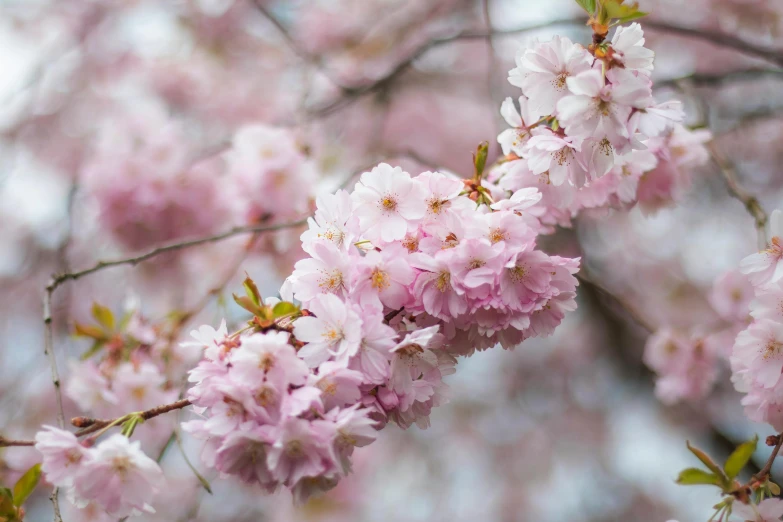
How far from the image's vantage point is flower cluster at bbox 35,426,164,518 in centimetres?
74

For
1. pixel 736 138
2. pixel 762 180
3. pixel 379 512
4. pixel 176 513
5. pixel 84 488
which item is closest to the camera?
pixel 84 488

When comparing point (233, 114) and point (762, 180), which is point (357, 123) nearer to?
point (233, 114)

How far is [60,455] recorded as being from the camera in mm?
761

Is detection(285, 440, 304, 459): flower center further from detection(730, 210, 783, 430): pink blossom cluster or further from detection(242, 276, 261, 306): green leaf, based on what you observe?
detection(730, 210, 783, 430): pink blossom cluster

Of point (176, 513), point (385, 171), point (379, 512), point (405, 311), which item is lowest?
point (379, 512)

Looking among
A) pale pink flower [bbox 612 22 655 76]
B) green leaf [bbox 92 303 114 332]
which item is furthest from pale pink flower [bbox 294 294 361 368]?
green leaf [bbox 92 303 114 332]

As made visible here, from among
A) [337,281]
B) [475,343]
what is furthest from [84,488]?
[475,343]

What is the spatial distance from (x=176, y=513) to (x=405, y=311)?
3.24 metres

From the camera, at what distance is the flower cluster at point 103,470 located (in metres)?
0.74

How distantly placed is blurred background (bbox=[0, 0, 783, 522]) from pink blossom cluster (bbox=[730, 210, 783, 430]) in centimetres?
119

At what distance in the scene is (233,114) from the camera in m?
3.69

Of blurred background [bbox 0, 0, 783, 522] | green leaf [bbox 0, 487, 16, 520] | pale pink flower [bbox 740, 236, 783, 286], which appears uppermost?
pale pink flower [bbox 740, 236, 783, 286]

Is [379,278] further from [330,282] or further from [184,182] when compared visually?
[184,182]

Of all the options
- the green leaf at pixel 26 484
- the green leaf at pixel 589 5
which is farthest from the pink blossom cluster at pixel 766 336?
the green leaf at pixel 26 484
